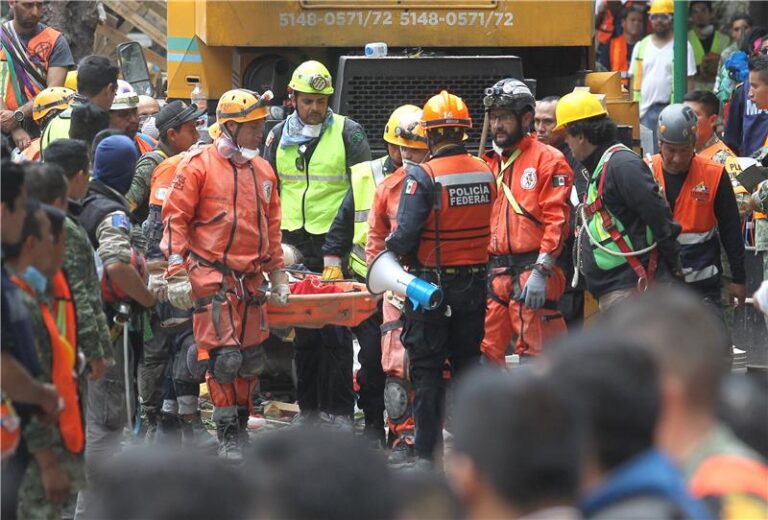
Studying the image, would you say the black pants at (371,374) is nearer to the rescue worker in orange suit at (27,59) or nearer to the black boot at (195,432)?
the black boot at (195,432)

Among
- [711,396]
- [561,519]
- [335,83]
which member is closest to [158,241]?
[335,83]

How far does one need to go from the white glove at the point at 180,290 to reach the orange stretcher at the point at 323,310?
630mm

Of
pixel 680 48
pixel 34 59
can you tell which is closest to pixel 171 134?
pixel 34 59

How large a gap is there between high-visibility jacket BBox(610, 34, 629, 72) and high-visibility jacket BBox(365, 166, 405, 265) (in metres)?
9.41

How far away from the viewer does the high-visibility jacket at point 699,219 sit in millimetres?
8734

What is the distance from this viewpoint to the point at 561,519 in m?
2.98

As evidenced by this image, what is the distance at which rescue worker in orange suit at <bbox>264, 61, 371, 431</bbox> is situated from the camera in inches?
378

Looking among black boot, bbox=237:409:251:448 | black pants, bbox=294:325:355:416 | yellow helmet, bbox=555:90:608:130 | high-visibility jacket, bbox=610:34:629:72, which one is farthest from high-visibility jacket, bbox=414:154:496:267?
high-visibility jacket, bbox=610:34:629:72

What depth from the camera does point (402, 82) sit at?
11055mm

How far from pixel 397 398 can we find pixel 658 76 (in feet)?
25.6

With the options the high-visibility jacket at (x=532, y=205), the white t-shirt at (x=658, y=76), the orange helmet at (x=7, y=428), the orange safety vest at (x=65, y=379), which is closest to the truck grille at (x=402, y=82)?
the high-visibility jacket at (x=532, y=205)

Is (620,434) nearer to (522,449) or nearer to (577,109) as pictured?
(522,449)

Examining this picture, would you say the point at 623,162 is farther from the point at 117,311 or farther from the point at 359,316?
the point at 117,311

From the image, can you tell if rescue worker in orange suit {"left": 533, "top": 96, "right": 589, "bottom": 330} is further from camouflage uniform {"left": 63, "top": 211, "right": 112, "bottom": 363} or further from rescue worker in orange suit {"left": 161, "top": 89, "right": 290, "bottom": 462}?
camouflage uniform {"left": 63, "top": 211, "right": 112, "bottom": 363}
